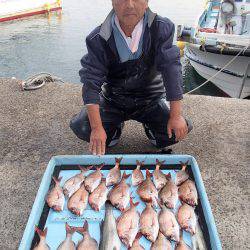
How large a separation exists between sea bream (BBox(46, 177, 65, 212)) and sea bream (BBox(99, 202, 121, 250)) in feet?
1.30

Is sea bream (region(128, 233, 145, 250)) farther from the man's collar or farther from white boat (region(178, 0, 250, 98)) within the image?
white boat (region(178, 0, 250, 98))

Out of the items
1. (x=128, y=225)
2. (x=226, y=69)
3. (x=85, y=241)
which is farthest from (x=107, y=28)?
(x=226, y=69)

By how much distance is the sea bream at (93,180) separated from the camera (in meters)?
2.95

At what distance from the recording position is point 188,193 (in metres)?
2.80

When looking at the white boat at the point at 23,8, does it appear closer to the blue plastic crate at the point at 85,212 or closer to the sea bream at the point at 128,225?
the blue plastic crate at the point at 85,212

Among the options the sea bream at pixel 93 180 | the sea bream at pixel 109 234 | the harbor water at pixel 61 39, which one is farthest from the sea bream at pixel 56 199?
the harbor water at pixel 61 39

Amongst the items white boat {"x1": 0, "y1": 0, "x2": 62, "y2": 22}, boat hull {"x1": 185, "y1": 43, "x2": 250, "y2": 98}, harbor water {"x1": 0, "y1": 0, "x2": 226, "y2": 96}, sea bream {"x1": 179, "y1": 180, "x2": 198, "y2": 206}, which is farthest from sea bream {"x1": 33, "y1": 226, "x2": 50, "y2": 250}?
white boat {"x1": 0, "y1": 0, "x2": 62, "y2": 22}

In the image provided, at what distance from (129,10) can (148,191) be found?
1594mm

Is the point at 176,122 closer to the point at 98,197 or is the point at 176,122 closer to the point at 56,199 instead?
the point at 98,197

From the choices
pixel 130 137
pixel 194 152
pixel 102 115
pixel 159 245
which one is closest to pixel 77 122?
pixel 102 115

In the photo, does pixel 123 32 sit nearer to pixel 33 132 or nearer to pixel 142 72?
pixel 142 72

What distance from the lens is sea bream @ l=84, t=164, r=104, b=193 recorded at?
295 cm

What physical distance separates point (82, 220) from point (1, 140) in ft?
6.40

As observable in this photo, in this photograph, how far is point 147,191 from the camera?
2848mm
